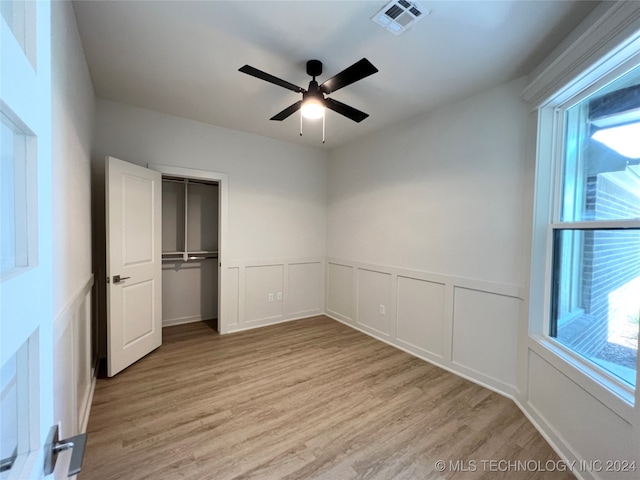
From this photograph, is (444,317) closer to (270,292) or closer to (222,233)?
(270,292)

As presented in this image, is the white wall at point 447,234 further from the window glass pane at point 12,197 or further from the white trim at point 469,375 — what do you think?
the window glass pane at point 12,197

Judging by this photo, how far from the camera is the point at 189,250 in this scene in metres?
4.01

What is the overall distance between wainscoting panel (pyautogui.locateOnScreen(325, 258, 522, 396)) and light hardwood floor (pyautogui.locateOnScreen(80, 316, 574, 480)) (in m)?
0.19

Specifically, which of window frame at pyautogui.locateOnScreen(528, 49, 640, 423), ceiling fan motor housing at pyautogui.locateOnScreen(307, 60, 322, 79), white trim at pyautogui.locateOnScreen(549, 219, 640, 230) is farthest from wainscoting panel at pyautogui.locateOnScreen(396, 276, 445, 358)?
ceiling fan motor housing at pyautogui.locateOnScreen(307, 60, 322, 79)

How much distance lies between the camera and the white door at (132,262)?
2535 mm

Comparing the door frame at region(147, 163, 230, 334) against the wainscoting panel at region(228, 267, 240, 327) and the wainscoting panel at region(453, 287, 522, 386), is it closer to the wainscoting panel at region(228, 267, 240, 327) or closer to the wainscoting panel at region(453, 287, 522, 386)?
the wainscoting panel at region(228, 267, 240, 327)

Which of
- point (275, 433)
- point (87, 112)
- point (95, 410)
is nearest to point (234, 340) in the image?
point (95, 410)

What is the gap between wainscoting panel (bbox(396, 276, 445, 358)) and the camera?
2.87 metres

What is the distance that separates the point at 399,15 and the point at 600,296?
2115 millimetres

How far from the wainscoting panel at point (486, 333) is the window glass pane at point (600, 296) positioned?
1.10 feet

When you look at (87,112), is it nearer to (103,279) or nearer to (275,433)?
(103,279)

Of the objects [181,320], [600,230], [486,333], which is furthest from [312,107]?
[181,320]

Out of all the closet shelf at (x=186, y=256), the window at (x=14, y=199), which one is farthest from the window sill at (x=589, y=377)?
the closet shelf at (x=186, y=256)

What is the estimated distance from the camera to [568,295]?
6.41 feet
